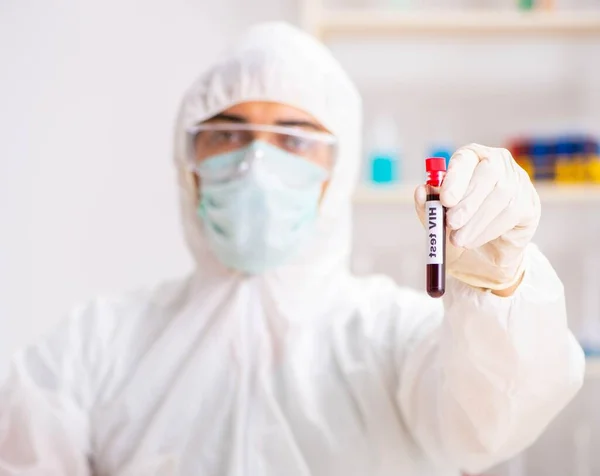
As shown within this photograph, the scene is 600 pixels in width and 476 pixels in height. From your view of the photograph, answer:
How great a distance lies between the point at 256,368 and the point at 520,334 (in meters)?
0.49

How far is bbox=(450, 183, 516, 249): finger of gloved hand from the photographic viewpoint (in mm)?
786

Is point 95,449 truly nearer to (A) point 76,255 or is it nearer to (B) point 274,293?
(B) point 274,293

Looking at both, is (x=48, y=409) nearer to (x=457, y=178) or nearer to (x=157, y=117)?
(x=457, y=178)

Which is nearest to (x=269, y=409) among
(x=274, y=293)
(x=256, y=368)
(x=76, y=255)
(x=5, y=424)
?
(x=256, y=368)

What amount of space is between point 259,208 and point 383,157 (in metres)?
0.67

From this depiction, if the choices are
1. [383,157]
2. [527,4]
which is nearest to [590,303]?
[383,157]

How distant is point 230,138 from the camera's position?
134 cm

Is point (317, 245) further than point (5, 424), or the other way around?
point (317, 245)

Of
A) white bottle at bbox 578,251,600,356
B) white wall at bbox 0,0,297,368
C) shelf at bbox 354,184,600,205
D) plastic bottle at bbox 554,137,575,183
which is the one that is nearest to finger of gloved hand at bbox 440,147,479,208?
shelf at bbox 354,184,600,205

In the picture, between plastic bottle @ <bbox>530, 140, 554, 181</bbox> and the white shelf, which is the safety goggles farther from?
the white shelf

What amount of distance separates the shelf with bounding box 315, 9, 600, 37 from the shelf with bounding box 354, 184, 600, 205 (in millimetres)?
401

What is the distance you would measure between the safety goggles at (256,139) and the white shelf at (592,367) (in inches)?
33.3

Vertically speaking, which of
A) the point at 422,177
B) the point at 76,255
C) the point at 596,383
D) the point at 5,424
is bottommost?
the point at 596,383

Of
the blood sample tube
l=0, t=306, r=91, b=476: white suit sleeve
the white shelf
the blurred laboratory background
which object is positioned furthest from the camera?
the blurred laboratory background
